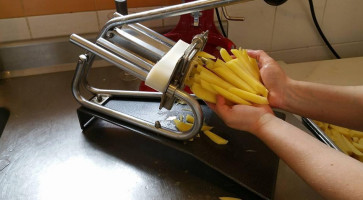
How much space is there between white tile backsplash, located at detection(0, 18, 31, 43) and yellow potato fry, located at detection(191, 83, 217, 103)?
2.10ft

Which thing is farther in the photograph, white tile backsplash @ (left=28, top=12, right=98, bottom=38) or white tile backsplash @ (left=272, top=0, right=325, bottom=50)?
white tile backsplash @ (left=272, top=0, right=325, bottom=50)

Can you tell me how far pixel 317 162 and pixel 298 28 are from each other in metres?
0.78

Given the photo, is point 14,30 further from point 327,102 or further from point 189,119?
point 327,102

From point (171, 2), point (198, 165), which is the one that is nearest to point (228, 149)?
point (198, 165)

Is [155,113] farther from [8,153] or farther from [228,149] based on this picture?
[8,153]

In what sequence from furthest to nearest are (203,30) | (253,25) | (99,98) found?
(253,25)
(203,30)
(99,98)

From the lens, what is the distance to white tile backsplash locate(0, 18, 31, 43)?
88 centimetres

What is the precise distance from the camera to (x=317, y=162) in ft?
1.37

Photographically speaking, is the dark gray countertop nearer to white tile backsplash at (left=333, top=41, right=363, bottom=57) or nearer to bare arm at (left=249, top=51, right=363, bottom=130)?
bare arm at (left=249, top=51, right=363, bottom=130)

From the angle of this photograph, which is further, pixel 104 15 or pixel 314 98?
pixel 104 15

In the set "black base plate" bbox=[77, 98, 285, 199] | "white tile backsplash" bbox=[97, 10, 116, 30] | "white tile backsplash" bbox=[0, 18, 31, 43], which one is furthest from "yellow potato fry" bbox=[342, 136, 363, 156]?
"white tile backsplash" bbox=[0, 18, 31, 43]

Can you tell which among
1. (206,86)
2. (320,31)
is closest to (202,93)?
(206,86)

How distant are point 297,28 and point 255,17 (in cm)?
17

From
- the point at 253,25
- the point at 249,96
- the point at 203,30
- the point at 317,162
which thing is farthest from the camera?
the point at 253,25
